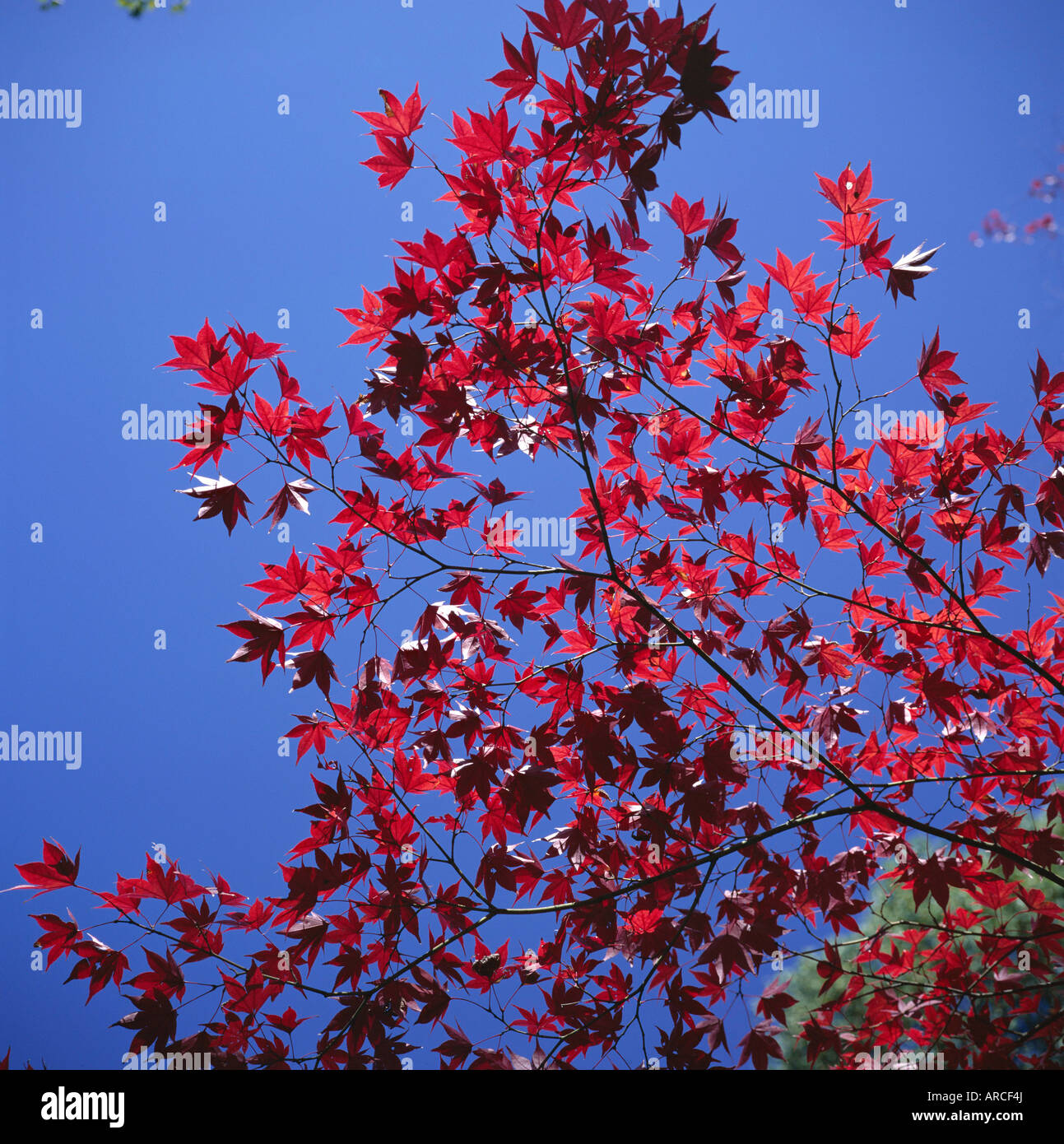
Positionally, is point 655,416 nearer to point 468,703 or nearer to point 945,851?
point 468,703

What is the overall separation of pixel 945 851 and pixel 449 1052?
3.31 feet

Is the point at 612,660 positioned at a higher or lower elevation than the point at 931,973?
higher

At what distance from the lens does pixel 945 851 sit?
63.4 inches

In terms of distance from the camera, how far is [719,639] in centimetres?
147

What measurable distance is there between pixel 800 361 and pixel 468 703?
2.70ft

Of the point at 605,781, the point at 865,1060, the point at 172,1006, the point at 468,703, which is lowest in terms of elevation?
the point at 865,1060

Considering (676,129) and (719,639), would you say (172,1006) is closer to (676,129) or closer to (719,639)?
(719,639)

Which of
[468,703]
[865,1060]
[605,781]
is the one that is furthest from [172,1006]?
[865,1060]

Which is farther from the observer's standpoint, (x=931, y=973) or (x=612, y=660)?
(x=931, y=973)
